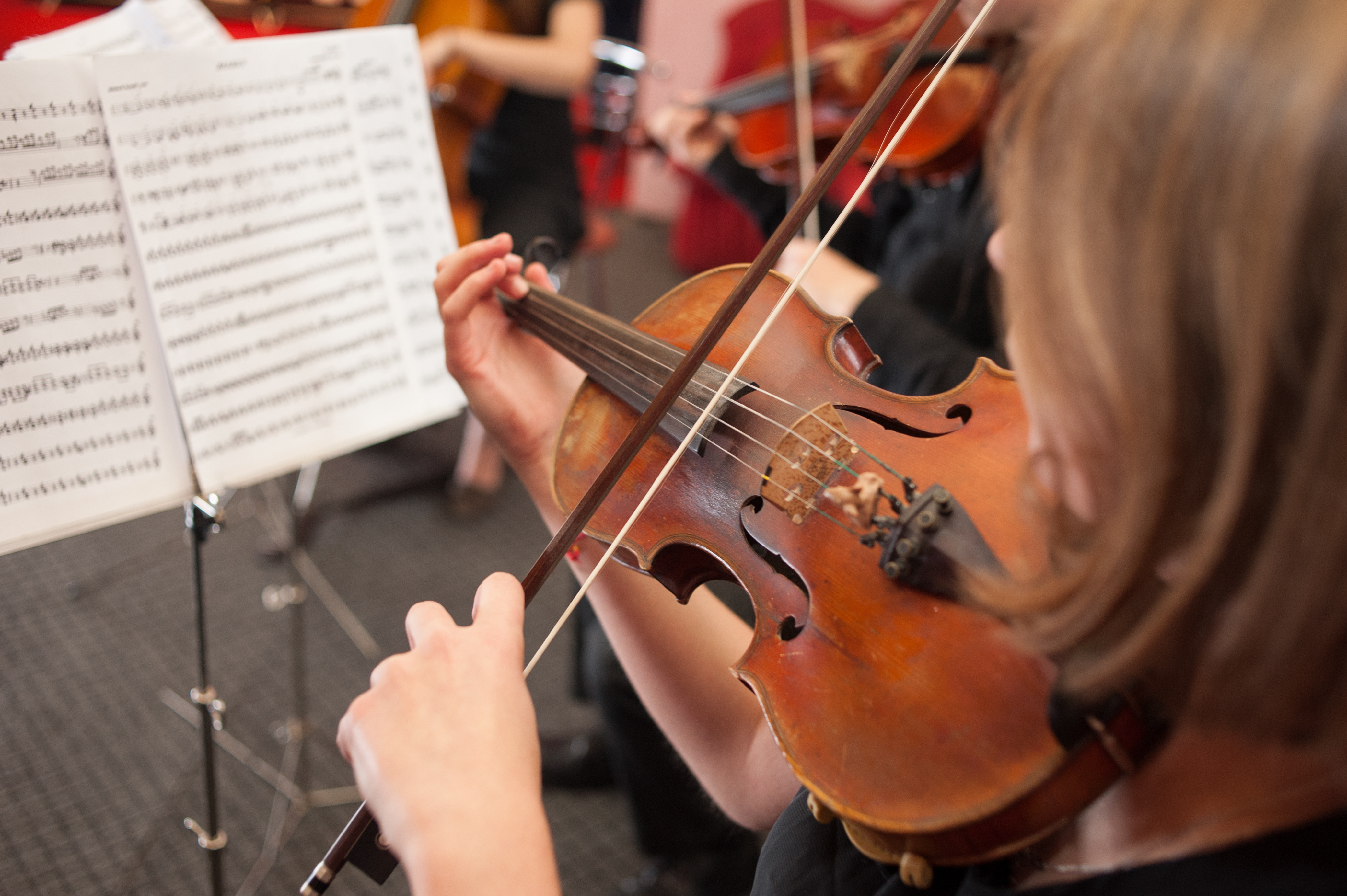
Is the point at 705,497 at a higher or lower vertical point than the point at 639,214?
higher

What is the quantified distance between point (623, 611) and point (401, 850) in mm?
321

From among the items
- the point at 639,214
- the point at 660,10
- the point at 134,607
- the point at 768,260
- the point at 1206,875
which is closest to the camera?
the point at 1206,875

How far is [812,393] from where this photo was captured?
683 mm

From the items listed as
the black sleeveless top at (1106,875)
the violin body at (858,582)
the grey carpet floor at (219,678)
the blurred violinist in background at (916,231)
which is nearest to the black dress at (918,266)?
the blurred violinist in background at (916,231)

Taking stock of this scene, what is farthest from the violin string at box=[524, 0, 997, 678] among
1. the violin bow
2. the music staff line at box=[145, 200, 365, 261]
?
the music staff line at box=[145, 200, 365, 261]

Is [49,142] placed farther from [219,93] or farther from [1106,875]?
[1106,875]

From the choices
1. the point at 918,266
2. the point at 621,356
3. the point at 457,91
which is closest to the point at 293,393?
the point at 621,356

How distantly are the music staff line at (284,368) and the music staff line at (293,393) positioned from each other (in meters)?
0.02

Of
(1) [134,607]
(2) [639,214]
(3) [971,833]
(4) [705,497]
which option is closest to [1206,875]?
(3) [971,833]

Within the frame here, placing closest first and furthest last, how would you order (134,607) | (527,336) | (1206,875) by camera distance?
(1206,875)
(527,336)
(134,607)

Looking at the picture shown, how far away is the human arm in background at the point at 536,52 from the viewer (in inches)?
62.0

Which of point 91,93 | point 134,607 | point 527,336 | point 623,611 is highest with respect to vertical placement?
point 91,93

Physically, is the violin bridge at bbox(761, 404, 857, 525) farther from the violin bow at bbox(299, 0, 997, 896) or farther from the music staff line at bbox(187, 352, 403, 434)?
the music staff line at bbox(187, 352, 403, 434)

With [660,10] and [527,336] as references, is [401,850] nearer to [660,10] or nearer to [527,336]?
[527,336]
